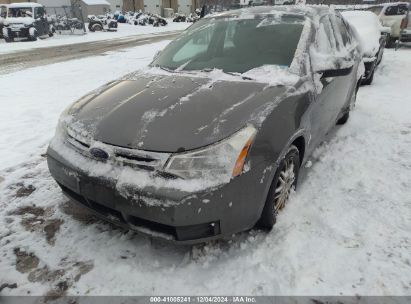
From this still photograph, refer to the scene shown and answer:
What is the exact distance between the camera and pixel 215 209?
2.18 meters

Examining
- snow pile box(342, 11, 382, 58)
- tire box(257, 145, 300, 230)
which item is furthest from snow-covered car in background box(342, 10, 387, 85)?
tire box(257, 145, 300, 230)

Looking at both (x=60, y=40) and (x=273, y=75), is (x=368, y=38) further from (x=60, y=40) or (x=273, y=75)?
(x=60, y=40)

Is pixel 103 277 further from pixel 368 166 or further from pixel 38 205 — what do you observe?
pixel 368 166

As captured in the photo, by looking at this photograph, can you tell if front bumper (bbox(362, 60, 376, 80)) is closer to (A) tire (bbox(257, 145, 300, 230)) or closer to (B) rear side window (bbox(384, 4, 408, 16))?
(A) tire (bbox(257, 145, 300, 230))

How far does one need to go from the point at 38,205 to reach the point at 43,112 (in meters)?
3.34

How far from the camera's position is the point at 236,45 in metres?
3.53

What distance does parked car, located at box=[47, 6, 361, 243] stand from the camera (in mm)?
2182

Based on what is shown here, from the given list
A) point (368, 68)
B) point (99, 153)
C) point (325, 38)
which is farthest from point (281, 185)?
point (368, 68)

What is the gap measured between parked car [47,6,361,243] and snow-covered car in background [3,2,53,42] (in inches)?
774

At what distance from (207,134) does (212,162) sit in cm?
21

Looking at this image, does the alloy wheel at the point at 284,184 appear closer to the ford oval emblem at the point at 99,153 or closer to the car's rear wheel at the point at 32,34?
the ford oval emblem at the point at 99,153

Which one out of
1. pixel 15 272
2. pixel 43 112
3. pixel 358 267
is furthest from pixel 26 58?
pixel 358 267

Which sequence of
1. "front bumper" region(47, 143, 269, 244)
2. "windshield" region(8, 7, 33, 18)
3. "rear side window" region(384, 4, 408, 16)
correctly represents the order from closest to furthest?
"front bumper" region(47, 143, 269, 244), "rear side window" region(384, 4, 408, 16), "windshield" region(8, 7, 33, 18)

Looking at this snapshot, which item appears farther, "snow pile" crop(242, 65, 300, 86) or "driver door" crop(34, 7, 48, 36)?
"driver door" crop(34, 7, 48, 36)
